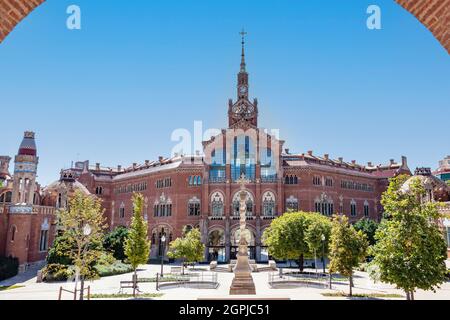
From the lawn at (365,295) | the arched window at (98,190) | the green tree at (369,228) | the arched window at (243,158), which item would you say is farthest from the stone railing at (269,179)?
the arched window at (98,190)

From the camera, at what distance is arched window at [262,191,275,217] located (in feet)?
183

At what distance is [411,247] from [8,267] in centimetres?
3669

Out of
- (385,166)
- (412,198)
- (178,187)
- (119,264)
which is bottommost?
(119,264)

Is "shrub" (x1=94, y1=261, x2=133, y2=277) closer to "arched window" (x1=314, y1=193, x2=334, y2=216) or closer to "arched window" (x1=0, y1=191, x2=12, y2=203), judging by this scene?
"arched window" (x1=0, y1=191, x2=12, y2=203)

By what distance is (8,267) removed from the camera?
36719 mm

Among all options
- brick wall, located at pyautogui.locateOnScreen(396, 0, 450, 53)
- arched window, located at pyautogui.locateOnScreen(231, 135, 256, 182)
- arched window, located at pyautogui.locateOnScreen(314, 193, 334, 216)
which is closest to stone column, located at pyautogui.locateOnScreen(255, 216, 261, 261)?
arched window, located at pyautogui.locateOnScreen(231, 135, 256, 182)

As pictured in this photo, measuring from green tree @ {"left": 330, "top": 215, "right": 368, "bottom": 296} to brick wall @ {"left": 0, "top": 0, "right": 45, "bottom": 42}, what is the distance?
26.7 m

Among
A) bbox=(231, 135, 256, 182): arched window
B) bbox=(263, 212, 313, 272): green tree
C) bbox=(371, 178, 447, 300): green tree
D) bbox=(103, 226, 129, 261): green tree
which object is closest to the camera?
bbox=(371, 178, 447, 300): green tree

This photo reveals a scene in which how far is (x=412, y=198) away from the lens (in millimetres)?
18625

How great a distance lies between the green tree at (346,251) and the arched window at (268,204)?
91.1 ft

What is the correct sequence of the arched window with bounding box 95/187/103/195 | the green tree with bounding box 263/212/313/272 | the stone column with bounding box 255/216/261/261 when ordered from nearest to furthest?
the green tree with bounding box 263/212/313/272, the stone column with bounding box 255/216/261/261, the arched window with bounding box 95/187/103/195
